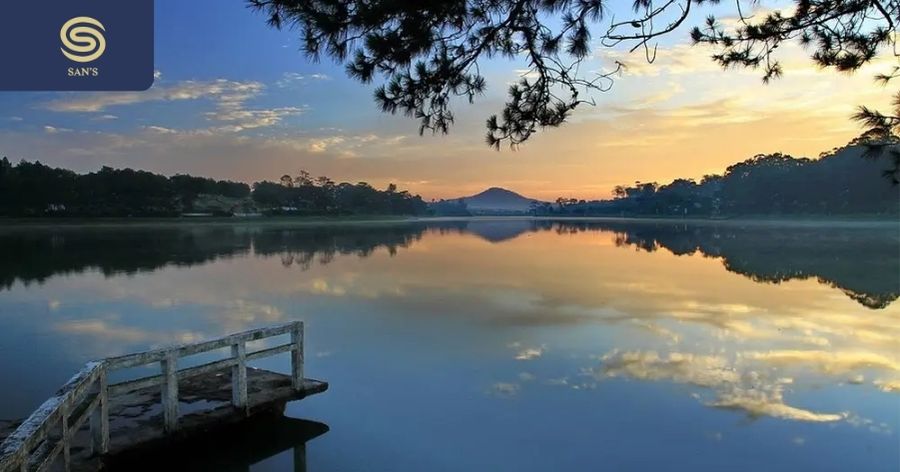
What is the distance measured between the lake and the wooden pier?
1.90ft

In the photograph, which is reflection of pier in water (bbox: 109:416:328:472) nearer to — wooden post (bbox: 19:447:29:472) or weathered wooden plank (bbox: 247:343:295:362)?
weathered wooden plank (bbox: 247:343:295:362)

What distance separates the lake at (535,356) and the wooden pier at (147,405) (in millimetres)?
579

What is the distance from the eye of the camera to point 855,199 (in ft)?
236

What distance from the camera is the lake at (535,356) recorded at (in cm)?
593

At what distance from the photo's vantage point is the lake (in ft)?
19.5

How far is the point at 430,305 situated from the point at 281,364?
226 inches

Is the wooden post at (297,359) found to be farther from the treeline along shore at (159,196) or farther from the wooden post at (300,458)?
the treeline along shore at (159,196)

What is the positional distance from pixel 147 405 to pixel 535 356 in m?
5.51

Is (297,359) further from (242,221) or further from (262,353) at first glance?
(242,221)

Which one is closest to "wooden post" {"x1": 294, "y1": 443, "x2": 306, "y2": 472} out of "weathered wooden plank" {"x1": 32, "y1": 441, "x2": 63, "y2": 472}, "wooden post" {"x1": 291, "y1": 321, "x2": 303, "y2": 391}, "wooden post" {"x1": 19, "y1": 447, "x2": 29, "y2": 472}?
"wooden post" {"x1": 291, "y1": 321, "x2": 303, "y2": 391}

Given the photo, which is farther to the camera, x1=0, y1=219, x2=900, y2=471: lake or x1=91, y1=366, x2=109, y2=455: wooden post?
x1=0, y1=219, x2=900, y2=471: lake

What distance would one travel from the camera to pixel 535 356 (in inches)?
367

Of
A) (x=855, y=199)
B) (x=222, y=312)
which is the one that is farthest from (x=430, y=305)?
(x=855, y=199)

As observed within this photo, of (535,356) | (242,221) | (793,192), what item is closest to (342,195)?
(242,221)
